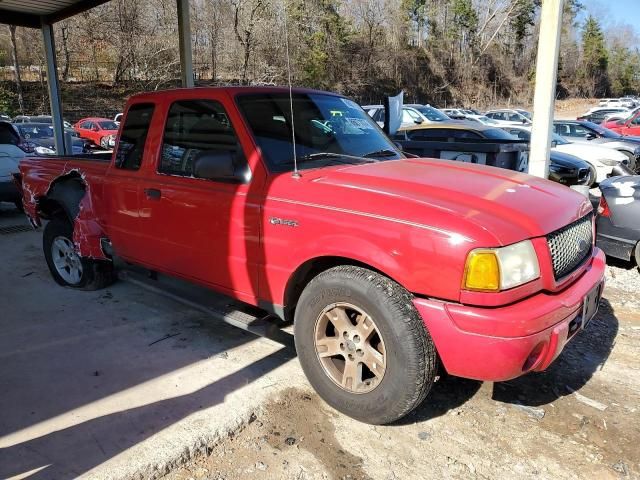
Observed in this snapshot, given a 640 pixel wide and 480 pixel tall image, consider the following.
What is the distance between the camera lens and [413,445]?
9.37ft

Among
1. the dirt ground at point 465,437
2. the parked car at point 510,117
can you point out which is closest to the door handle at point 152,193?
the dirt ground at point 465,437

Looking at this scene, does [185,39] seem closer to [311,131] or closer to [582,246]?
[311,131]

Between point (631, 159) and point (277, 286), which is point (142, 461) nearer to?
point (277, 286)

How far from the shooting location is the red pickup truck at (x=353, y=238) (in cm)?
251

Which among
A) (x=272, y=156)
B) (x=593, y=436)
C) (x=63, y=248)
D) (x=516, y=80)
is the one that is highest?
(x=516, y=80)

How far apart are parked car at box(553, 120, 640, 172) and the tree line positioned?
690 cm

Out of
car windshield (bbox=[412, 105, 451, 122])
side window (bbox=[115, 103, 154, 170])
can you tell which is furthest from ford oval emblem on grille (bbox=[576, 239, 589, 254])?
car windshield (bbox=[412, 105, 451, 122])

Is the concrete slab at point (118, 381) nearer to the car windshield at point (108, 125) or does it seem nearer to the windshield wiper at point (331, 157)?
the windshield wiper at point (331, 157)

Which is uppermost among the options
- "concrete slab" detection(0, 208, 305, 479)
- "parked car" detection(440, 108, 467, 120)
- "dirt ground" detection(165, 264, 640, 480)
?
"parked car" detection(440, 108, 467, 120)

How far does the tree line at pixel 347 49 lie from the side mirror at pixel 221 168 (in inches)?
400

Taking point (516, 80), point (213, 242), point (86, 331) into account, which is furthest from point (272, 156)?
point (516, 80)

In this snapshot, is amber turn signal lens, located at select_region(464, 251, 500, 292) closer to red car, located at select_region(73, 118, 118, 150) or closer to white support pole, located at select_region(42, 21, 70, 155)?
white support pole, located at select_region(42, 21, 70, 155)

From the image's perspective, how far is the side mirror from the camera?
325 centimetres

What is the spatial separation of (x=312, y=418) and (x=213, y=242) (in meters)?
1.34
